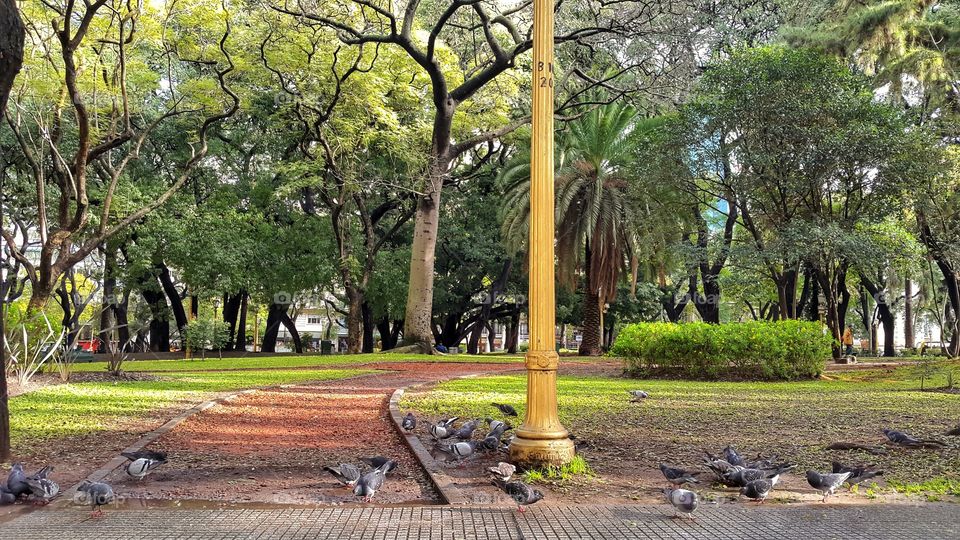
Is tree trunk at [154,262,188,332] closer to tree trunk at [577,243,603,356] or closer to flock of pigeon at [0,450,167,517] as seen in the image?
tree trunk at [577,243,603,356]

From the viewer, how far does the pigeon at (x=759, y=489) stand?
5.01 metres

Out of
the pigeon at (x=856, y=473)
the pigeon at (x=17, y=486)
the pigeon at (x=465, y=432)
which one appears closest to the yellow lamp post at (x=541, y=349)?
the pigeon at (x=465, y=432)

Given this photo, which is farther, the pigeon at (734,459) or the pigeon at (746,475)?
→ the pigeon at (734,459)

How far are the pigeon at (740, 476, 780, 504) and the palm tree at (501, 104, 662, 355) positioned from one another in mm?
19078

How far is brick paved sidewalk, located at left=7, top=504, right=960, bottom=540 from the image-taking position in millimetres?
4359

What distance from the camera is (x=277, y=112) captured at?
80.9 feet

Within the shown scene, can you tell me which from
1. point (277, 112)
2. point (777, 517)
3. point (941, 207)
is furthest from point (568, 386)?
point (277, 112)

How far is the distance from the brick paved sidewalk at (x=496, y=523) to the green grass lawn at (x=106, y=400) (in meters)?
3.21

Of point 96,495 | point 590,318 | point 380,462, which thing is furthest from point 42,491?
point 590,318

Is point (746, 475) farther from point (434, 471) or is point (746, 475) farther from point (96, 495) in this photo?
point (96, 495)

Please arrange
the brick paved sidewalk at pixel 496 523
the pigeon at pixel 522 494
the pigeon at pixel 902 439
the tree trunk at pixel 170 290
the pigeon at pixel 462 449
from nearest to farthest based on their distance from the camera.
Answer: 1. the brick paved sidewalk at pixel 496 523
2. the pigeon at pixel 522 494
3. the pigeon at pixel 462 449
4. the pigeon at pixel 902 439
5. the tree trunk at pixel 170 290

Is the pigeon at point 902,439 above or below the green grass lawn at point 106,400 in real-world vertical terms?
above

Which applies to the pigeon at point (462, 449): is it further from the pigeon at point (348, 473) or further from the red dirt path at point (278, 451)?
the pigeon at point (348, 473)

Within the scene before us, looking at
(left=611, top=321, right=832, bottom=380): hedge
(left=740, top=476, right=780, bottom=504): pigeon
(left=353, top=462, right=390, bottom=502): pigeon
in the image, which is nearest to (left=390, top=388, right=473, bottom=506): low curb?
(left=353, top=462, right=390, bottom=502): pigeon
